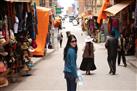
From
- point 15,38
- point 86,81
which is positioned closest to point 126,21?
point 86,81

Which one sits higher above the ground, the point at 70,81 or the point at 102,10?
the point at 102,10

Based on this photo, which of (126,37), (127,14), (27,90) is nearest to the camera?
(27,90)

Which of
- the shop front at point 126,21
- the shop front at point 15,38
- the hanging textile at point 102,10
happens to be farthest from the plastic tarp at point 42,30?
the hanging textile at point 102,10

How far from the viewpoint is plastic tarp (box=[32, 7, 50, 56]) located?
1049 inches

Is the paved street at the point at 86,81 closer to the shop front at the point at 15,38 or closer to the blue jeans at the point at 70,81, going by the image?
the shop front at the point at 15,38

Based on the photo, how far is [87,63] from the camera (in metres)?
19.6

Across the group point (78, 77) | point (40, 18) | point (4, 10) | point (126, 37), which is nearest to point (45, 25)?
point (40, 18)

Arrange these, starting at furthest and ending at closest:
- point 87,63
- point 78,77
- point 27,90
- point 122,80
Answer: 1. point 87,63
2. point 122,80
3. point 27,90
4. point 78,77

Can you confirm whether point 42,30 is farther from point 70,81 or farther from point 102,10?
→ point 70,81

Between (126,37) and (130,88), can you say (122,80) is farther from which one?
(126,37)

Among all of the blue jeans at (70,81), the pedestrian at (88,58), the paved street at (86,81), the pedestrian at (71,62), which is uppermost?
the pedestrian at (71,62)

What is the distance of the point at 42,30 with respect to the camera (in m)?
27.2

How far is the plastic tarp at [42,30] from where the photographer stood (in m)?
26.7

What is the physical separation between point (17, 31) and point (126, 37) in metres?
10.2
